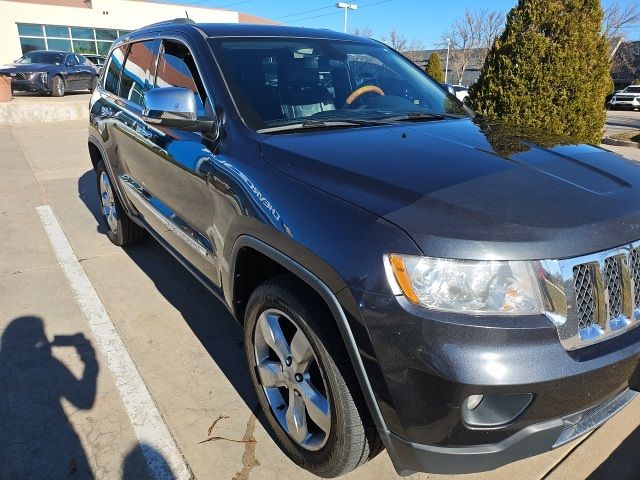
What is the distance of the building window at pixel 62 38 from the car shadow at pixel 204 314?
31799mm

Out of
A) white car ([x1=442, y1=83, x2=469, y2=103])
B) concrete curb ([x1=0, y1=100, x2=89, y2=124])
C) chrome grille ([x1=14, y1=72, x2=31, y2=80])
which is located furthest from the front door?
chrome grille ([x1=14, y1=72, x2=31, y2=80])

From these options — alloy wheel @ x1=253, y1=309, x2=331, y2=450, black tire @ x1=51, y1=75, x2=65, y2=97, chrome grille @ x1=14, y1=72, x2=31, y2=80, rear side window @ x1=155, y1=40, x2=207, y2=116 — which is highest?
rear side window @ x1=155, y1=40, x2=207, y2=116

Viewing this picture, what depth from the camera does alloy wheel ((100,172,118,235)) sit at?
4.63 metres

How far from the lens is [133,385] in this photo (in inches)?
108

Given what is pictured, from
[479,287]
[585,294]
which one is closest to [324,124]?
[479,287]

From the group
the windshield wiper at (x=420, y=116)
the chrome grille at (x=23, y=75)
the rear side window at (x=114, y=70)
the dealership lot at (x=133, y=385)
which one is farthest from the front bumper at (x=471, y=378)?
the chrome grille at (x=23, y=75)

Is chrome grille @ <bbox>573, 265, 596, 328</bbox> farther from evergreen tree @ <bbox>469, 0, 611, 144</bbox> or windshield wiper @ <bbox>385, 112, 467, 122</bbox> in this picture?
evergreen tree @ <bbox>469, 0, 611, 144</bbox>

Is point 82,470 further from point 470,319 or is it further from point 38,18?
point 38,18

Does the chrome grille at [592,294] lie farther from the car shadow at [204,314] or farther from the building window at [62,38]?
the building window at [62,38]

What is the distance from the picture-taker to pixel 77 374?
282 cm

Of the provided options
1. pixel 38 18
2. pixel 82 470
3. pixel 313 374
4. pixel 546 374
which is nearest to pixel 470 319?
pixel 546 374

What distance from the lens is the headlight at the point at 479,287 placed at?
151cm

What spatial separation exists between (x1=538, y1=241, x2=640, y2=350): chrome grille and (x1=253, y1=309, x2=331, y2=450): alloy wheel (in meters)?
0.86

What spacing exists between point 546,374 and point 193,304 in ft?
8.96
